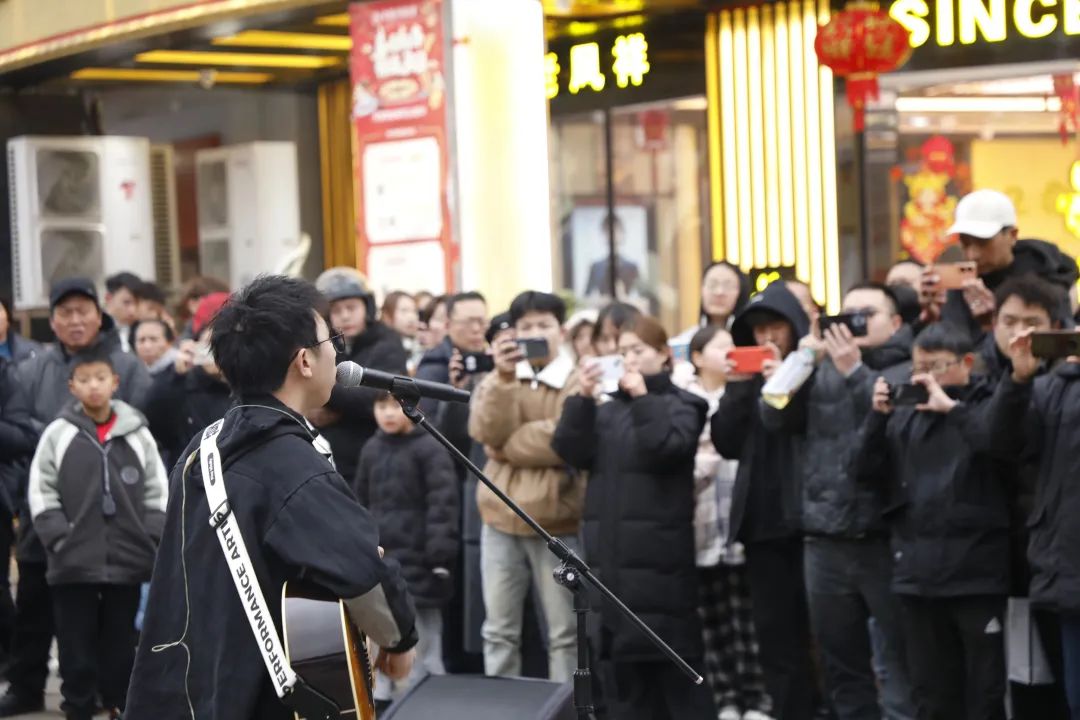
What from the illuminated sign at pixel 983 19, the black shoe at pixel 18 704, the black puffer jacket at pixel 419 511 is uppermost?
the illuminated sign at pixel 983 19

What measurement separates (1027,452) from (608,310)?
107 inches

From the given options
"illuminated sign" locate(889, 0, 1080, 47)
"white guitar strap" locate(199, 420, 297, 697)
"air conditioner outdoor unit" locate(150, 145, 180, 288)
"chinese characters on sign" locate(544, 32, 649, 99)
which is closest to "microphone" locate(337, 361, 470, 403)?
"white guitar strap" locate(199, 420, 297, 697)

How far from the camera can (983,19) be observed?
12.8m

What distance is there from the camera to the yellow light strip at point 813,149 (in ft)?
44.5

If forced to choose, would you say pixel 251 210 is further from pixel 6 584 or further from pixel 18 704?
pixel 18 704

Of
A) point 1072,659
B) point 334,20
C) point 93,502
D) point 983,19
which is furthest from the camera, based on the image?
point 334,20

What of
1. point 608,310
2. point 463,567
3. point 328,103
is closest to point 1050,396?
point 608,310

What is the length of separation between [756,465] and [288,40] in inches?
348

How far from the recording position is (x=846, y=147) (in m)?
13.6

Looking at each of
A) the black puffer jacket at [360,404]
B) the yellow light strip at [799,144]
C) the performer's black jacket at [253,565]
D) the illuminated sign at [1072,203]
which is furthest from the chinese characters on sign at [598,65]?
the performer's black jacket at [253,565]

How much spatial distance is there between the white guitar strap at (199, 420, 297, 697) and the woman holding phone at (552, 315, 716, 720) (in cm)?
360

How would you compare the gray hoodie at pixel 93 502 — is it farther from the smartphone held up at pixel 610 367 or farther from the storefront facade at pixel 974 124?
the storefront facade at pixel 974 124

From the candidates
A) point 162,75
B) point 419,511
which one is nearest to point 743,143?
point 162,75

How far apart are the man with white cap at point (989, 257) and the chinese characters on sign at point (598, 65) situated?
312 inches
